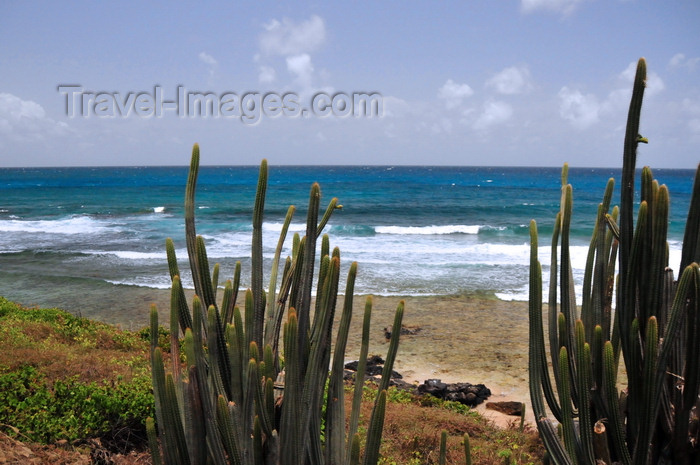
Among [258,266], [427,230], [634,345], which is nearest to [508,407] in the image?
[634,345]

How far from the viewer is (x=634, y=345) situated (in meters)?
2.29

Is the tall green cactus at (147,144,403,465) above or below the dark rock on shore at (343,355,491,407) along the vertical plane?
above

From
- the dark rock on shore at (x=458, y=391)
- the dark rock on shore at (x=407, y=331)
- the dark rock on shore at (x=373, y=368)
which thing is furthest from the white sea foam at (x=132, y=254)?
the dark rock on shore at (x=458, y=391)

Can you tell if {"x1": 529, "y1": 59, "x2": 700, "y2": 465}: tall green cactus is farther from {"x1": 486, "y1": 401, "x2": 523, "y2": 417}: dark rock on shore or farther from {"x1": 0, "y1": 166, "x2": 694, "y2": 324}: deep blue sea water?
{"x1": 0, "y1": 166, "x2": 694, "y2": 324}: deep blue sea water

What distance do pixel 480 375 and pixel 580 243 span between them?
17.8 m

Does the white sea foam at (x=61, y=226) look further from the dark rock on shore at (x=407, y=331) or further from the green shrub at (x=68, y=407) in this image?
the green shrub at (x=68, y=407)

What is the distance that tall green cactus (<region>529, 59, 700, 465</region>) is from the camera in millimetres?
2059

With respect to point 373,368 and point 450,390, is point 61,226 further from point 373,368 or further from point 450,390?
point 450,390

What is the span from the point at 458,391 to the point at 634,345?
5961mm

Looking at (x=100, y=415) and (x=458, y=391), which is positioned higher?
(x=100, y=415)

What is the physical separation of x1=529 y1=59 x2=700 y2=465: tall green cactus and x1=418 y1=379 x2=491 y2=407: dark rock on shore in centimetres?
541

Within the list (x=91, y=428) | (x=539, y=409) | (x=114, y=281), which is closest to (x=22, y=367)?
(x=91, y=428)

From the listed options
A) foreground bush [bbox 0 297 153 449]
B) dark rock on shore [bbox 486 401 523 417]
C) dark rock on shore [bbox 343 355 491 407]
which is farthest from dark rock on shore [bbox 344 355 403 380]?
→ foreground bush [bbox 0 297 153 449]

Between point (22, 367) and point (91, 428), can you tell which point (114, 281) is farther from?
point (91, 428)
